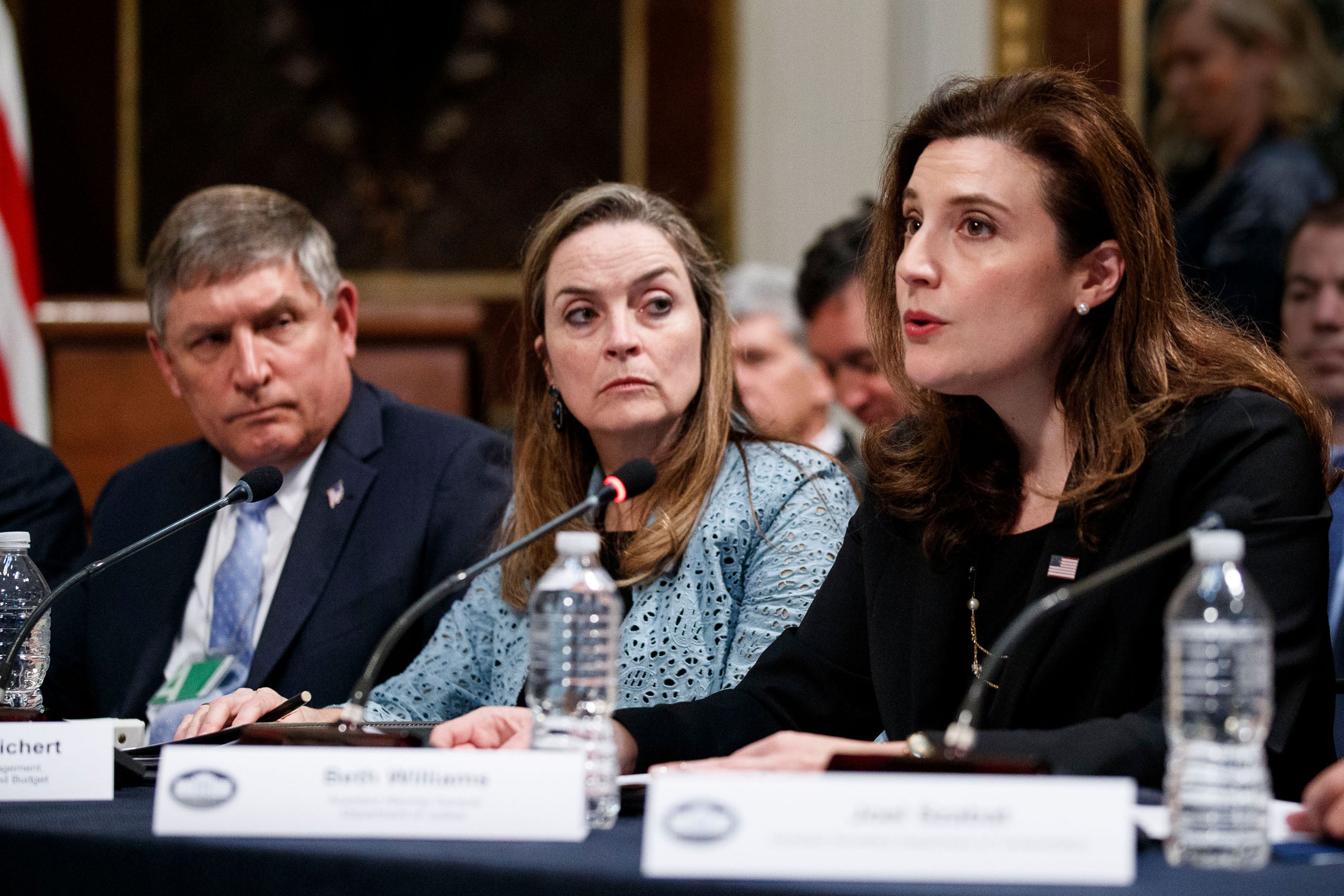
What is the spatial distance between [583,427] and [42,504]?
3.86 feet

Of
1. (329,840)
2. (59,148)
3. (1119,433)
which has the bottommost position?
(329,840)

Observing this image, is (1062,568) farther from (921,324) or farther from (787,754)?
(787,754)

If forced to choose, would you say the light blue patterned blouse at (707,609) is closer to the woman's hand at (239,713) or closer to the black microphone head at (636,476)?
the woman's hand at (239,713)

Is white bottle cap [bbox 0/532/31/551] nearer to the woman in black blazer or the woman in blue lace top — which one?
the woman in blue lace top

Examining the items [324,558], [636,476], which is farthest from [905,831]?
[324,558]

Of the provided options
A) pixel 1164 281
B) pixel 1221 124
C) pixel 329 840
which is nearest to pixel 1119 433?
pixel 1164 281

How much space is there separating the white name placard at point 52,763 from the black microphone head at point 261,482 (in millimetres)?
563


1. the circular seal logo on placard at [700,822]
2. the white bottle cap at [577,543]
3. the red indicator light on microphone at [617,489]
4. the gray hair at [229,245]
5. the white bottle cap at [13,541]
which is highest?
the gray hair at [229,245]

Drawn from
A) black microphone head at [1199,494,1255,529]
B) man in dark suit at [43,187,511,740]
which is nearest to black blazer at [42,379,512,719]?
man in dark suit at [43,187,511,740]

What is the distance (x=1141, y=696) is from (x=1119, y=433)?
1.08 ft

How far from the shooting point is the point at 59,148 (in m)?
6.50

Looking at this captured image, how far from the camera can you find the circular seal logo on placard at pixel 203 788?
142cm

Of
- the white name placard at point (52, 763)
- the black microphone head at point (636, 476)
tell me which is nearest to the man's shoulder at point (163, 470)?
the white name placard at point (52, 763)

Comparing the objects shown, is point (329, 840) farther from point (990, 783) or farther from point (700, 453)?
point (700, 453)
